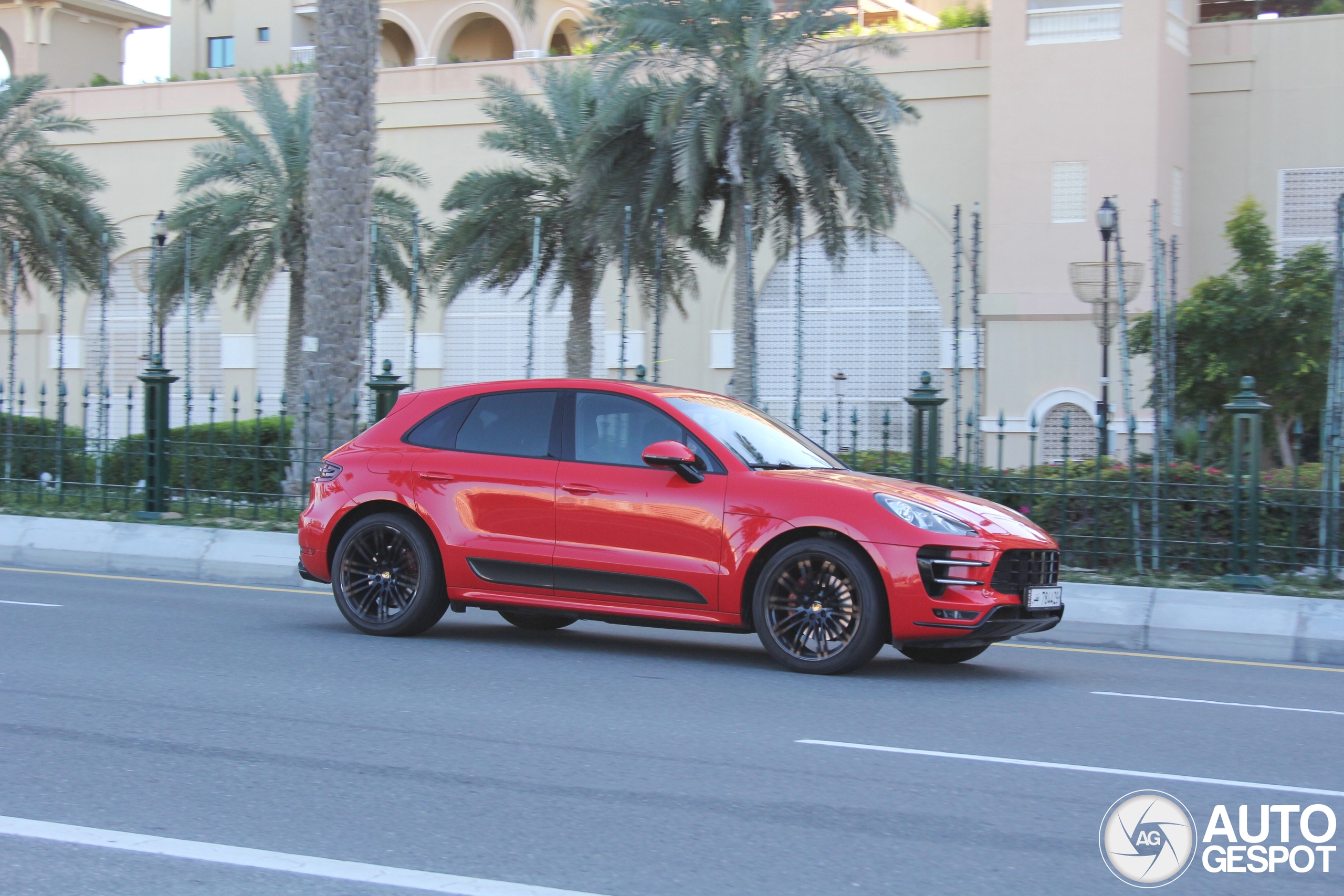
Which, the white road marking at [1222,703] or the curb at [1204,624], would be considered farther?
the curb at [1204,624]

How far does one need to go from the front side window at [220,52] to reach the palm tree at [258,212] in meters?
22.2

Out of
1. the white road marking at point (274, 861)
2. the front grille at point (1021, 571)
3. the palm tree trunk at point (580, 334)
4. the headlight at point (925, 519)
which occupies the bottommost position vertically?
the white road marking at point (274, 861)

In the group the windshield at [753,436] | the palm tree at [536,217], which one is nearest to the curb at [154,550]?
the windshield at [753,436]

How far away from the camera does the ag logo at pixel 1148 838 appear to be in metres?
4.43

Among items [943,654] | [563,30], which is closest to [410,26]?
[563,30]

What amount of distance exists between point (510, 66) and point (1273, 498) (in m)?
27.4

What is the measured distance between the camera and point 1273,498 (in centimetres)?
1246

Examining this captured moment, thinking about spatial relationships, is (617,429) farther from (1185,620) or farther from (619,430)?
(1185,620)

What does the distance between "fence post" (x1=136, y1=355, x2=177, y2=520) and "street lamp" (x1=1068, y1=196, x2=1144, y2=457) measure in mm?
13691

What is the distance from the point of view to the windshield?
838cm

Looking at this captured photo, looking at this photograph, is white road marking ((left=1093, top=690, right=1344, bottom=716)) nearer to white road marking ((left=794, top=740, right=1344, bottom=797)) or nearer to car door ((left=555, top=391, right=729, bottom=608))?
white road marking ((left=794, top=740, right=1344, bottom=797))

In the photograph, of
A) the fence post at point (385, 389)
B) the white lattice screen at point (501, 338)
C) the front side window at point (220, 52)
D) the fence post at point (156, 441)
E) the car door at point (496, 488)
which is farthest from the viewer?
the front side window at point (220, 52)

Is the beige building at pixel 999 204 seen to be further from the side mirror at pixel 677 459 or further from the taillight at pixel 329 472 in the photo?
the side mirror at pixel 677 459

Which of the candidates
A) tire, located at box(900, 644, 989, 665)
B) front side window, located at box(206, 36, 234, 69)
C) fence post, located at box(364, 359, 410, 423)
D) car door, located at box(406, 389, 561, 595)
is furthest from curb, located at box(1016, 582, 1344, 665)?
front side window, located at box(206, 36, 234, 69)
